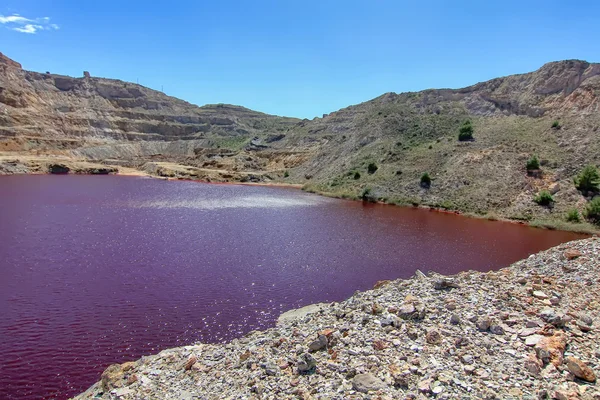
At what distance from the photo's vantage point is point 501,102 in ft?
266

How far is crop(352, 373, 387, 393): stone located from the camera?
955 cm

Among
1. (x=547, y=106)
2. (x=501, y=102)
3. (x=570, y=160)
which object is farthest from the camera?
(x=501, y=102)

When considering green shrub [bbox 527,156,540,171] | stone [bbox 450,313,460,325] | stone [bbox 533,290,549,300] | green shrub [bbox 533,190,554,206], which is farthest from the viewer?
green shrub [bbox 527,156,540,171]

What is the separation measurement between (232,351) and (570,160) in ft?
188

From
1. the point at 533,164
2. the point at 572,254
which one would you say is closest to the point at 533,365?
the point at 572,254

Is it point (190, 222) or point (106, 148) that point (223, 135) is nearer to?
point (106, 148)

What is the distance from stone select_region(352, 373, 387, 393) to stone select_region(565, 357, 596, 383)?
4.48 meters

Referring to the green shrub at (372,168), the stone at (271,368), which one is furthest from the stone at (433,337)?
the green shrub at (372,168)

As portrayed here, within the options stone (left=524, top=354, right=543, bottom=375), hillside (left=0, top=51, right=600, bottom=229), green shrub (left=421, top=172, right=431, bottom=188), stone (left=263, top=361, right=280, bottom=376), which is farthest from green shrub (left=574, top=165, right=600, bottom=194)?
stone (left=263, top=361, right=280, bottom=376)

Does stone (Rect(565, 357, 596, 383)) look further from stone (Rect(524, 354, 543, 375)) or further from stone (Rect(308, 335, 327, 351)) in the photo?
stone (Rect(308, 335, 327, 351))

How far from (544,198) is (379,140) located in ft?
121

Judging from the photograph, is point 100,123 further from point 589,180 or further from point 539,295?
point 539,295

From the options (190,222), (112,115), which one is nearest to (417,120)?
(190,222)

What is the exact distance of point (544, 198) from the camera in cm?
4988
